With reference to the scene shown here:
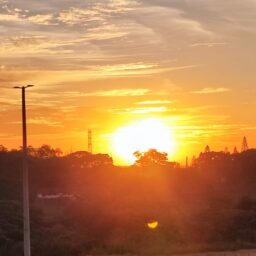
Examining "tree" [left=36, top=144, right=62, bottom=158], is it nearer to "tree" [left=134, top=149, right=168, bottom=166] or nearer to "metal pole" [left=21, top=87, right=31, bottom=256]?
"tree" [left=134, top=149, right=168, bottom=166]

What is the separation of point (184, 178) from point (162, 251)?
80.9m

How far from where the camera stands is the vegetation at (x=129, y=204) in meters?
47.7

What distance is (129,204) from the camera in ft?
249

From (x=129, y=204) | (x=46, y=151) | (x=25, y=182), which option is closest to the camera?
(x=25, y=182)

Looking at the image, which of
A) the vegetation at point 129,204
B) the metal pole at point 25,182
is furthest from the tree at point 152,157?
the metal pole at point 25,182

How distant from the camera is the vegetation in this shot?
47688 millimetres

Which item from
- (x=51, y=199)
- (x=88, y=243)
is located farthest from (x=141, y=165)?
(x=88, y=243)

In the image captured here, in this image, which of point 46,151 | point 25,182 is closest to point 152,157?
point 46,151

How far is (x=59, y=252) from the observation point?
4272 cm

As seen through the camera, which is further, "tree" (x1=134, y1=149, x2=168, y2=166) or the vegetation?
"tree" (x1=134, y1=149, x2=168, y2=166)

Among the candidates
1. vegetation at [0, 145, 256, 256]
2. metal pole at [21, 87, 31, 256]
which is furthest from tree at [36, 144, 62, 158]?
metal pole at [21, 87, 31, 256]

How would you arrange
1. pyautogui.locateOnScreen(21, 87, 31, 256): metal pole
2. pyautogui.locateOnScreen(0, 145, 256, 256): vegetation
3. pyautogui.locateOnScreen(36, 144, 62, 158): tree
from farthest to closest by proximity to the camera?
pyautogui.locateOnScreen(36, 144, 62, 158): tree < pyautogui.locateOnScreen(0, 145, 256, 256): vegetation < pyautogui.locateOnScreen(21, 87, 31, 256): metal pole

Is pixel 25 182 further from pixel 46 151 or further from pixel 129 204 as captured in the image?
pixel 46 151

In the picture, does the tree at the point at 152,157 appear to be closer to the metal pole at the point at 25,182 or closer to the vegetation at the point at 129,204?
the vegetation at the point at 129,204
